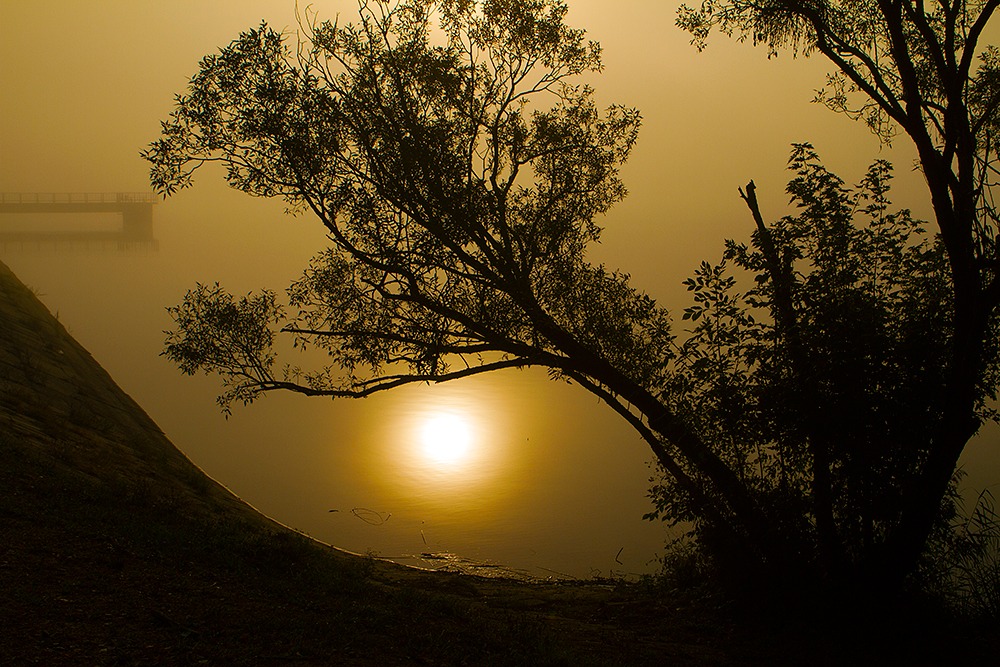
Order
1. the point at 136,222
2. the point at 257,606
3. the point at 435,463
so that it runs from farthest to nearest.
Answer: the point at 136,222, the point at 435,463, the point at 257,606

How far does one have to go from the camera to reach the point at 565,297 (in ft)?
35.9

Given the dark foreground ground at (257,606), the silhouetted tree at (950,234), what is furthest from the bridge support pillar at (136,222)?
the silhouetted tree at (950,234)

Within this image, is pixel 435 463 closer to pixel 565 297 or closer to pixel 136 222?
pixel 565 297

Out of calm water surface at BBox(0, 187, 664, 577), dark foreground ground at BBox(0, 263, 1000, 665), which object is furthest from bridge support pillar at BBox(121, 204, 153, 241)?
dark foreground ground at BBox(0, 263, 1000, 665)

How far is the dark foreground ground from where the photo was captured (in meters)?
5.75

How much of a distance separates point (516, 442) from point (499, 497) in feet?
16.0

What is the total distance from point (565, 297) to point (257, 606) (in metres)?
5.88


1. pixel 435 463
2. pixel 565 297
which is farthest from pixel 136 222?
pixel 565 297

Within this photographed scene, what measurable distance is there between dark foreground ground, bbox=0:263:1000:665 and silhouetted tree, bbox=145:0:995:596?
0.96m

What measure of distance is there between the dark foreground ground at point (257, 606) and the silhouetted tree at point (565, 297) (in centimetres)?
96

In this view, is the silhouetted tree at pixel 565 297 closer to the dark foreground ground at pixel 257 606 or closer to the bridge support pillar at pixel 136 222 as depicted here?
the dark foreground ground at pixel 257 606

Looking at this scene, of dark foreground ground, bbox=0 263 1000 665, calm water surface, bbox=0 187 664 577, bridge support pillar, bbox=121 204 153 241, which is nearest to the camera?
dark foreground ground, bbox=0 263 1000 665

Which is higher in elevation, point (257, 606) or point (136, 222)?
point (136, 222)

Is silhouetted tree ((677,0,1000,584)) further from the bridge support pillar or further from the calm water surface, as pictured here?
the bridge support pillar
